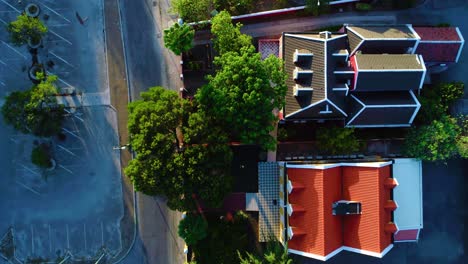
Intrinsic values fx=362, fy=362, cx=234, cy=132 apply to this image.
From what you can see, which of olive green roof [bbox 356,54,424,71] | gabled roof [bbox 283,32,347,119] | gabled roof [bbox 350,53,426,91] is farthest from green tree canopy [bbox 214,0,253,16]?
olive green roof [bbox 356,54,424,71]

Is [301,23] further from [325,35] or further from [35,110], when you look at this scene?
[35,110]

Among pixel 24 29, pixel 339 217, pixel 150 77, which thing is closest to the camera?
pixel 339 217

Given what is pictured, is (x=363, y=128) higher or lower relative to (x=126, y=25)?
lower

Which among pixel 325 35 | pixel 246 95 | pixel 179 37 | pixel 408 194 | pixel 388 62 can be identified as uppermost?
pixel 179 37

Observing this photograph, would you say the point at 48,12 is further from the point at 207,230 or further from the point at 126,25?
the point at 207,230

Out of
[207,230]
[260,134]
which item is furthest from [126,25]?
[207,230]

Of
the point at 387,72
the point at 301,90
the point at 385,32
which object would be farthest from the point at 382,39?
the point at 301,90
